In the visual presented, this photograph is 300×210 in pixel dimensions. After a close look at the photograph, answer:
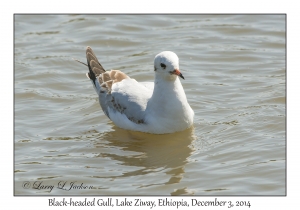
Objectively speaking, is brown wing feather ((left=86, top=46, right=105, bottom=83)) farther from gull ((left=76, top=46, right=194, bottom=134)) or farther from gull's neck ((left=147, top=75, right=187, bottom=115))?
gull's neck ((left=147, top=75, right=187, bottom=115))

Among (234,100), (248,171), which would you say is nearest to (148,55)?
(234,100)

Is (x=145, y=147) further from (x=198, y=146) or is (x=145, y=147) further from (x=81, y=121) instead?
(x=81, y=121)

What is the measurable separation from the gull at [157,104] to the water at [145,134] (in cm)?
33

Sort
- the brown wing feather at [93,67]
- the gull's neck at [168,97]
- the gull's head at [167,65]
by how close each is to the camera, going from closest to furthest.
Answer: the gull's head at [167,65]
the gull's neck at [168,97]
the brown wing feather at [93,67]

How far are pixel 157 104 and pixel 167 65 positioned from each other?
75cm

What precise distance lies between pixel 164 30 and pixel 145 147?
18.7 ft

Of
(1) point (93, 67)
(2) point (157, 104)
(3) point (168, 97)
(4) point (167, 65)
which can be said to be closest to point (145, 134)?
(2) point (157, 104)

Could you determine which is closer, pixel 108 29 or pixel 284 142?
pixel 284 142

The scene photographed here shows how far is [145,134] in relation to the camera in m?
10.9

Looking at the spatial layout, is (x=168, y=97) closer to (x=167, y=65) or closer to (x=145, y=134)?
(x=167, y=65)

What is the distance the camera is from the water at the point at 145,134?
30.8ft

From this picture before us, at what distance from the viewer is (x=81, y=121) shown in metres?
11.8

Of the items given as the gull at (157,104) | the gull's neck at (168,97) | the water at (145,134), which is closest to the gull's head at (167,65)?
the gull at (157,104)

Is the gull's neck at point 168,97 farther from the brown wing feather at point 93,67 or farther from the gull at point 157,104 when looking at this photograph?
the brown wing feather at point 93,67
